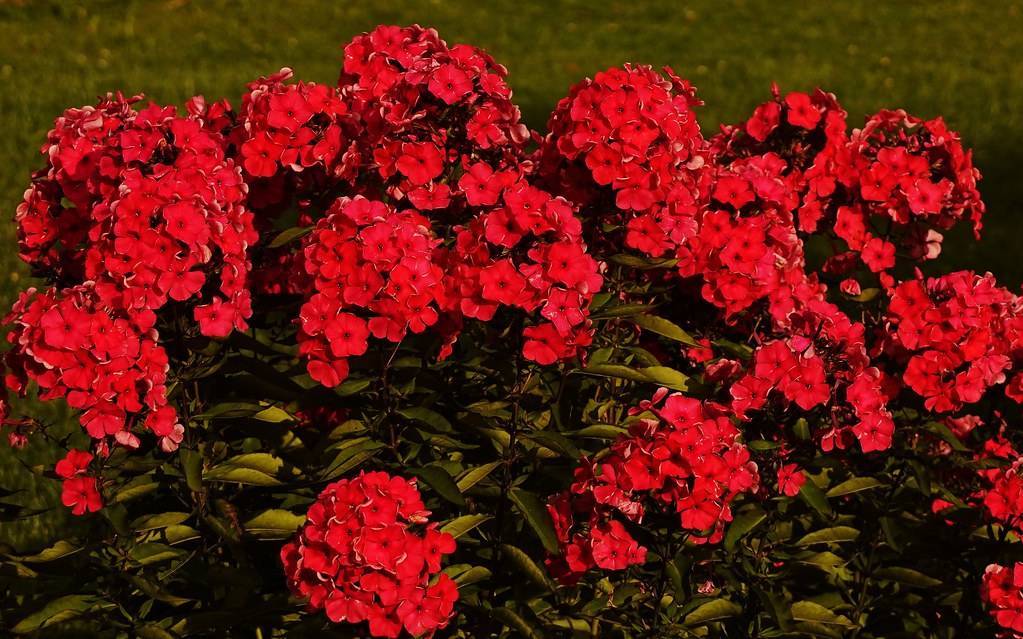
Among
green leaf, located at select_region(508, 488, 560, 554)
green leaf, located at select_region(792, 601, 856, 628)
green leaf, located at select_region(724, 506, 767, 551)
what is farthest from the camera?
green leaf, located at select_region(792, 601, 856, 628)

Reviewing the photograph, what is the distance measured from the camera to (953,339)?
2852mm

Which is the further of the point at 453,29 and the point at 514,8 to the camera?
the point at 514,8

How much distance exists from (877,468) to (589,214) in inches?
42.0

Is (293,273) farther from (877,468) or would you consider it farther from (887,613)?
(887,613)

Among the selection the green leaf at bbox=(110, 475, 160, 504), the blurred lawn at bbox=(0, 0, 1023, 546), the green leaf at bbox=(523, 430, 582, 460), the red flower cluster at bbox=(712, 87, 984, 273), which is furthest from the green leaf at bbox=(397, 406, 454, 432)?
the blurred lawn at bbox=(0, 0, 1023, 546)

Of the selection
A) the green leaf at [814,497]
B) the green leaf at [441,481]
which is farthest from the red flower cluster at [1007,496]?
the green leaf at [441,481]

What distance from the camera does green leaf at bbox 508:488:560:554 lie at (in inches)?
99.3

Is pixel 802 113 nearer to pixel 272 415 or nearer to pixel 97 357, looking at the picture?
pixel 272 415

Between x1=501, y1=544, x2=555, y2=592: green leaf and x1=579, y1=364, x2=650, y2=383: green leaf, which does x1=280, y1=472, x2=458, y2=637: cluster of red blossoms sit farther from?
x1=579, y1=364, x2=650, y2=383: green leaf

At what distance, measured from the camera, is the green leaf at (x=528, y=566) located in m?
2.66

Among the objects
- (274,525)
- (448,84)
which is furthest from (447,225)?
(274,525)

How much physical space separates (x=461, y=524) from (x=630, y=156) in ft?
2.98

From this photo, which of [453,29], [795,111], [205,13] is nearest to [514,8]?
[453,29]

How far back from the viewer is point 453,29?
1209 cm
